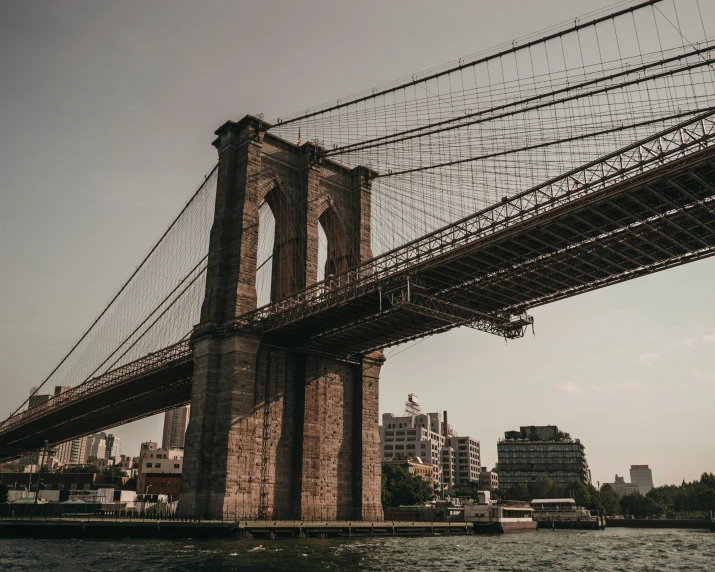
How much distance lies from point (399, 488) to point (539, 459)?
7180 centimetres

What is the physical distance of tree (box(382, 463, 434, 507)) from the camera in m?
98.9

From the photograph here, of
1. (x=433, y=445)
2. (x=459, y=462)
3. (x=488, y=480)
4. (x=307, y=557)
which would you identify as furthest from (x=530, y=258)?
(x=488, y=480)

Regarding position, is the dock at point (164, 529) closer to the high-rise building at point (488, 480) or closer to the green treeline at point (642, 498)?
the green treeline at point (642, 498)

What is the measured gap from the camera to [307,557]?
28797 millimetres

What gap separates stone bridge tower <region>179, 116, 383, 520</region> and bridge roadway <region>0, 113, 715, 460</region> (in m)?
2.10

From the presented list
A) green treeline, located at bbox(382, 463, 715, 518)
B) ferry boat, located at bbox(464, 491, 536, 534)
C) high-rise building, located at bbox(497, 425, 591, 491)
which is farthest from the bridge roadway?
high-rise building, located at bbox(497, 425, 591, 491)

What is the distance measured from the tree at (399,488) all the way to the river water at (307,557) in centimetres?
6076

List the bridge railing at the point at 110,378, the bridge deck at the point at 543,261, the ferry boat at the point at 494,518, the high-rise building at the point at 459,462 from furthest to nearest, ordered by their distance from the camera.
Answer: the high-rise building at the point at 459,462 → the ferry boat at the point at 494,518 → the bridge railing at the point at 110,378 → the bridge deck at the point at 543,261

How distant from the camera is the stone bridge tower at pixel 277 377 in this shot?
41.7 meters

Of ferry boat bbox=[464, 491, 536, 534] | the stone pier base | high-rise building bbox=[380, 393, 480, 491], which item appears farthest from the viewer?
high-rise building bbox=[380, 393, 480, 491]

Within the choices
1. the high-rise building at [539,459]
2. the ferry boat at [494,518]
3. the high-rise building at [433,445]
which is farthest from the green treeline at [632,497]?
the ferry boat at [494,518]

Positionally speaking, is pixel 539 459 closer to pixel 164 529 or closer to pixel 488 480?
pixel 488 480

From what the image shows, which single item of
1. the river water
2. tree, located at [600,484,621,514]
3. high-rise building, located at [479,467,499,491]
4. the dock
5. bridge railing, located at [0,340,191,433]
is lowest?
the river water

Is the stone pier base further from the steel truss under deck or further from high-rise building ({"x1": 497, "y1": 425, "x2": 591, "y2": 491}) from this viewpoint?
high-rise building ({"x1": 497, "y1": 425, "x2": 591, "y2": 491})
